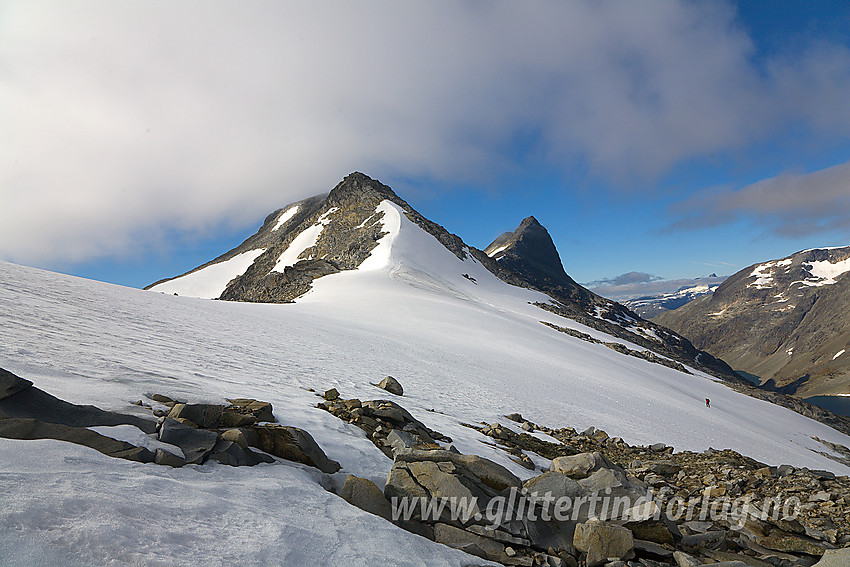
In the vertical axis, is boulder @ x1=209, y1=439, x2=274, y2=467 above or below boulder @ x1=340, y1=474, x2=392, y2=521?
above

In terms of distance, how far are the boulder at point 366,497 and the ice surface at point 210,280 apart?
7564 centimetres

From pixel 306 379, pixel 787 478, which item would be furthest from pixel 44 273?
pixel 787 478

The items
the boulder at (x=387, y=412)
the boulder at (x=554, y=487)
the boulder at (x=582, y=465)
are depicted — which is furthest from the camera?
the boulder at (x=387, y=412)

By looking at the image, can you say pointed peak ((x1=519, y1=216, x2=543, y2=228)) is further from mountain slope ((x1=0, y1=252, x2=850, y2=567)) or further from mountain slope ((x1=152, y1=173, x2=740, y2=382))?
mountain slope ((x1=0, y1=252, x2=850, y2=567))

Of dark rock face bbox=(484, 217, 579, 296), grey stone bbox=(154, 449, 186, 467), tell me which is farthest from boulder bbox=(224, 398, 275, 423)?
dark rock face bbox=(484, 217, 579, 296)

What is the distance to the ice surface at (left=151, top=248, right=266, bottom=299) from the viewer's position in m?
76.2

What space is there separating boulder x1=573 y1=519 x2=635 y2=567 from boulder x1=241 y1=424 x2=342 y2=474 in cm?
360

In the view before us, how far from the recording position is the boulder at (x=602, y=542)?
16.9 ft

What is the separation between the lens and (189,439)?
206 inches

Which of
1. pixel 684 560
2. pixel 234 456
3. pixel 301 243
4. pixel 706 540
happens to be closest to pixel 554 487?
pixel 684 560

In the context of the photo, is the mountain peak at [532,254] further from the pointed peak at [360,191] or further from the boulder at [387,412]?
the boulder at [387,412]

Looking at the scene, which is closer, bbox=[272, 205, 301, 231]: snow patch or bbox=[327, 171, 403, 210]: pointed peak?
bbox=[327, 171, 403, 210]: pointed peak

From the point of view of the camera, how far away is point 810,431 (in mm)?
36562

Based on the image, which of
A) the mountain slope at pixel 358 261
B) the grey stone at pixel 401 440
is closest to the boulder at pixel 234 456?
the grey stone at pixel 401 440
